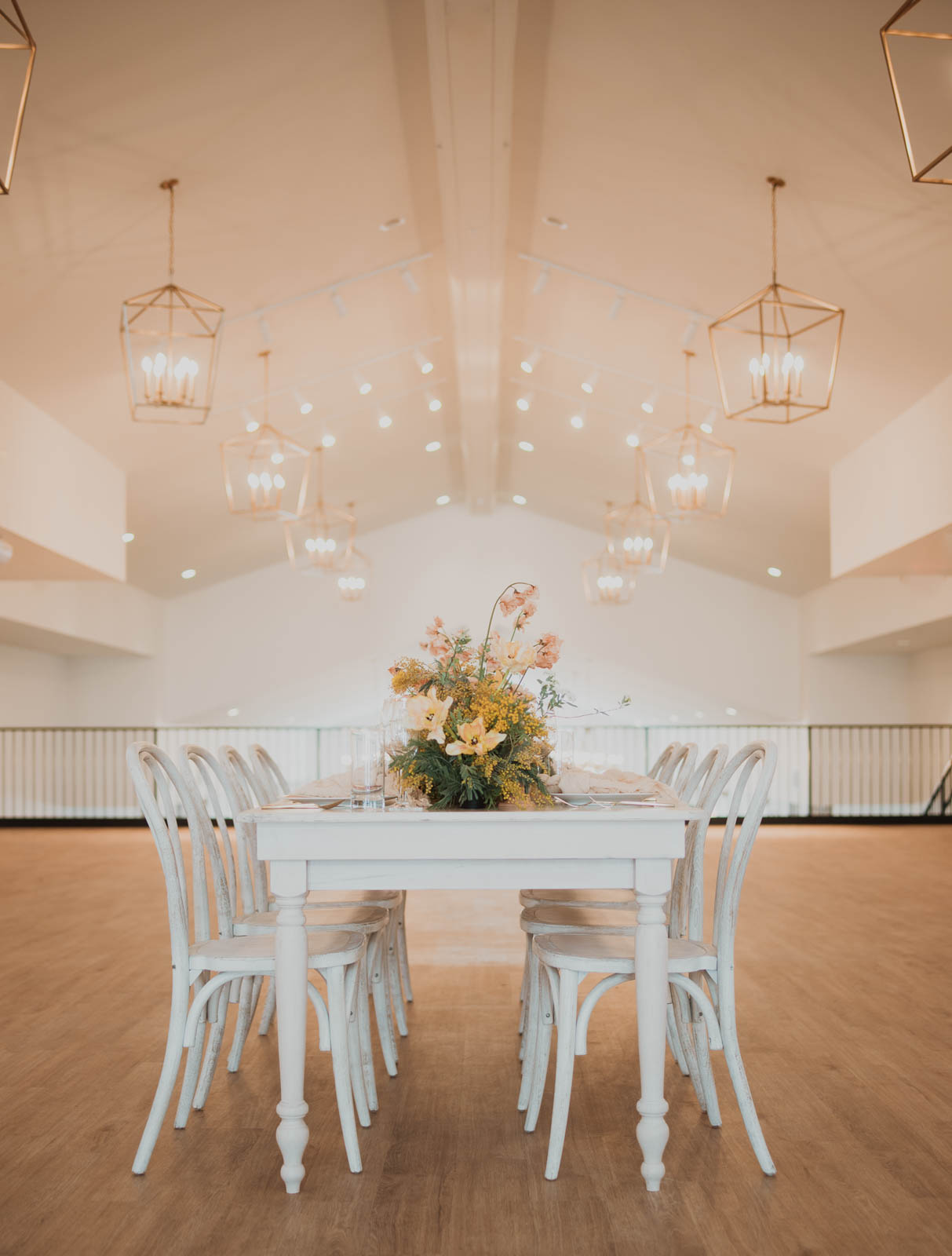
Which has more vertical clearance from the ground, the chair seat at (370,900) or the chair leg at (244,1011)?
the chair seat at (370,900)

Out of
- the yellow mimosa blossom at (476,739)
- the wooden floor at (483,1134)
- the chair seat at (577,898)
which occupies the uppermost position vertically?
the yellow mimosa blossom at (476,739)

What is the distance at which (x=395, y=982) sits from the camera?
395 cm

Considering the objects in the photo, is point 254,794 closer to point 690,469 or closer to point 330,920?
point 330,920

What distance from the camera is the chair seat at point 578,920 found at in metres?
3.08

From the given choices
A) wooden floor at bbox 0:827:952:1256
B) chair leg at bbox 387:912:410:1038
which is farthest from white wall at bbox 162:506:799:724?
chair leg at bbox 387:912:410:1038

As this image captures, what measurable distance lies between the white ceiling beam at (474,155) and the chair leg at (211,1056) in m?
4.09

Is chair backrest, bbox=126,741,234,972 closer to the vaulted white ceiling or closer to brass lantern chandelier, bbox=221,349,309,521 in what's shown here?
the vaulted white ceiling

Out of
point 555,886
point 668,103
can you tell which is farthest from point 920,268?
point 555,886

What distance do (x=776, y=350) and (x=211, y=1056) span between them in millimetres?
3969

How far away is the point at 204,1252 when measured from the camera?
7.61 ft

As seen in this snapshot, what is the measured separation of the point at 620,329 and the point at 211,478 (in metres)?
4.52

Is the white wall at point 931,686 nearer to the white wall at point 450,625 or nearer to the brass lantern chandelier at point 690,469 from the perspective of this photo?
the white wall at point 450,625

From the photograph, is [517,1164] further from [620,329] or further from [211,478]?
[211,478]

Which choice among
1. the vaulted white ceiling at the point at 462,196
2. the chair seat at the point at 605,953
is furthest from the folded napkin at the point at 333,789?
the vaulted white ceiling at the point at 462,196
